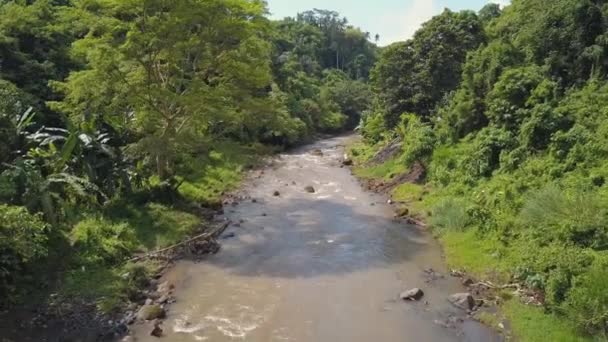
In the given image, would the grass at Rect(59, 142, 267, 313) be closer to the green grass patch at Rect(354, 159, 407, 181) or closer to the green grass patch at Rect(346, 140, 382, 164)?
the green grass patch at Rect(354, 159, 407, 181)

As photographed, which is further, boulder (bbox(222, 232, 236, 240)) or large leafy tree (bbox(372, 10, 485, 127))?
large leafy tree (bbox(372, 10, 485, 127))

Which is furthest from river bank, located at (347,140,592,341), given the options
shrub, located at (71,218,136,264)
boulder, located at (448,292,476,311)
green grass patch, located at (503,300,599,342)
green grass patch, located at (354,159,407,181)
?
shrub, located at (71,218,136,264)

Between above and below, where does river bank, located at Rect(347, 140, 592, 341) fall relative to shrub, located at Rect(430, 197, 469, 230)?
below

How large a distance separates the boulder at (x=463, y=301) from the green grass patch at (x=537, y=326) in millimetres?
909

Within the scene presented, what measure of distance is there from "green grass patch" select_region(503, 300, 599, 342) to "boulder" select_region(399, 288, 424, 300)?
7.91ft

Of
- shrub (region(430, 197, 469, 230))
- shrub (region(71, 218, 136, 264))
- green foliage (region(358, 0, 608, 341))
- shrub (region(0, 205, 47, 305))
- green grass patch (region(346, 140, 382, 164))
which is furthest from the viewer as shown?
green grass patch (region(346, 140, 382, 164))

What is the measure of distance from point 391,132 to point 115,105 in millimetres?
22719

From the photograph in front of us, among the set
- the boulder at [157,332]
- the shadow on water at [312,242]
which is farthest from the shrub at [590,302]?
the boulder at [157,332]

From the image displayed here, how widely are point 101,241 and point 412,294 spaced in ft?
33.2

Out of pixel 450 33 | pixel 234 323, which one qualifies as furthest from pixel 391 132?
pixel 234 323

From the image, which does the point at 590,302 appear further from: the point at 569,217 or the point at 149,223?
the point at 149,223

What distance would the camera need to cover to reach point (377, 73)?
133 ft

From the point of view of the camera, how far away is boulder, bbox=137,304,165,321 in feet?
45.6

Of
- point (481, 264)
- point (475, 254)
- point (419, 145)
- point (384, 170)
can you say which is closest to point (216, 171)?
point (384, 170)
